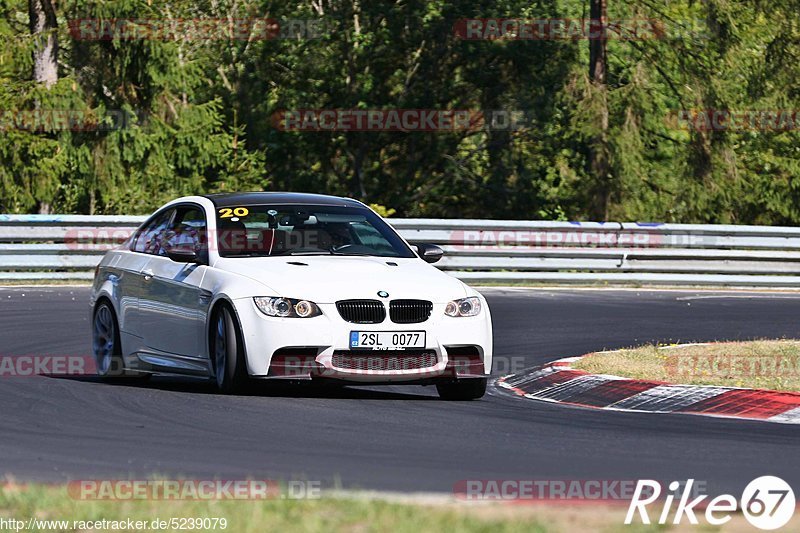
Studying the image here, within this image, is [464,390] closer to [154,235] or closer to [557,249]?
[154,235]

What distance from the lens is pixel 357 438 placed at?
28.5 feet

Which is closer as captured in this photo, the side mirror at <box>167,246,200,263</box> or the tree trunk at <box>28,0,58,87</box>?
the side mirror at <box>167,246,200,263</box>

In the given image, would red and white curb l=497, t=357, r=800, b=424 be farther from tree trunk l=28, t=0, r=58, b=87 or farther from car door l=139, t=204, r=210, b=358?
tree trunk l=28, t=0, r=58, b=87

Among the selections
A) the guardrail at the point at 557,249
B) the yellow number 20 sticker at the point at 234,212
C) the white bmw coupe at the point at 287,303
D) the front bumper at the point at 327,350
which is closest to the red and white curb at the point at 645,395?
the white bmw coupe at the point at 287,303

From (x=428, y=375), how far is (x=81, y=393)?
2436 millimetres

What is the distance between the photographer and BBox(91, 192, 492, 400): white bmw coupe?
34.1 ft

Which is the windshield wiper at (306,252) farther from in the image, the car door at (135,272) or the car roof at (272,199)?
the car door at (135,272)

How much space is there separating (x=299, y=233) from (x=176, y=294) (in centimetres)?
100

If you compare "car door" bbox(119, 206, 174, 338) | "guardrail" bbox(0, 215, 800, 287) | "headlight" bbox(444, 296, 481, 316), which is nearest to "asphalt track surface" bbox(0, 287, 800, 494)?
"car door" bbox(119, 206, 174, 338)

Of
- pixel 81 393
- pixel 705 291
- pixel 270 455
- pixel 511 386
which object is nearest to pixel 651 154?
pixel 705 291

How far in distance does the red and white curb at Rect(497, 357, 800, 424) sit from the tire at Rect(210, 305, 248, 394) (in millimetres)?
2306

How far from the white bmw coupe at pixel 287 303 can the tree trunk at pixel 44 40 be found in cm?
1606

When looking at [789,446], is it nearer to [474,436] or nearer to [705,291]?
[474,436]

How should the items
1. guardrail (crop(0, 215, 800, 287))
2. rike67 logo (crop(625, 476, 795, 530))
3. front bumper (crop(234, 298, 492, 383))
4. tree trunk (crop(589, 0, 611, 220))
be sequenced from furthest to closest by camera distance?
tree trunk (crop(589, 0, 611, 220)), guardrail (crop(0, 215, 800, 287)), front bumper (crop(234, 298, 492, 383)), rike67 logo (crop(625, 476, 795, 530))
